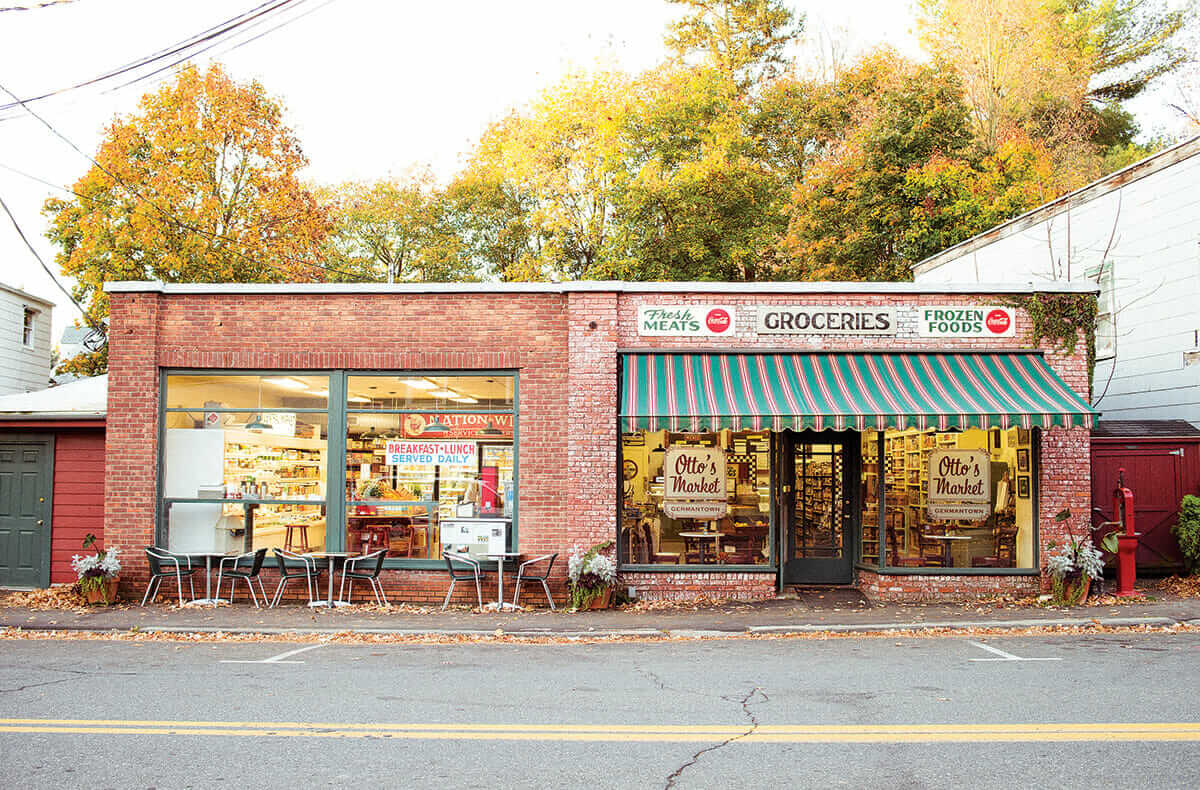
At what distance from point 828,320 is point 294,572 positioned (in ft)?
27.3

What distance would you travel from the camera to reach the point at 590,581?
1248 cm

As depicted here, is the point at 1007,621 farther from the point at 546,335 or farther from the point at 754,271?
the point at 754,271

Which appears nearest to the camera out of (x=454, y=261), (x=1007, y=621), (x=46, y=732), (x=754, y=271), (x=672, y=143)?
(x=46, y=732)

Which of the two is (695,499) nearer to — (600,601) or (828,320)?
(600,601)

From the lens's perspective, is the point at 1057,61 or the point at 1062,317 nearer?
the point at 1062,317

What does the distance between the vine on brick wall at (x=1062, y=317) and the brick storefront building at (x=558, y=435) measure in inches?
5.4

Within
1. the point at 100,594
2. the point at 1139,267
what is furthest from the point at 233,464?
the point at 1139,267

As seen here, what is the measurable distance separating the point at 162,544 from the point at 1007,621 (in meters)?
11.4

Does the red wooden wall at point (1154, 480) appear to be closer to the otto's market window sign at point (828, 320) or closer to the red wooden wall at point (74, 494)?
the otto's market window sign at point (828, 320)

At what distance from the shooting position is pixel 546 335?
43.3 feet

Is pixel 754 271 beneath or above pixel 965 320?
above

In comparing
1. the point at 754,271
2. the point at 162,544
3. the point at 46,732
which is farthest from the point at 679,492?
the point at 754,271

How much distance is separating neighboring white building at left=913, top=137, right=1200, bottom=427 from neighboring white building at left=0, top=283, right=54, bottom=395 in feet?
76.3

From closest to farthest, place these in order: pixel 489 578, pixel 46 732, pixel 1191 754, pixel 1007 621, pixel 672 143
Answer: pixel 1191 754
pixel 46 732
pixel 1007 621
pixel 489 578
pixel 672 143
